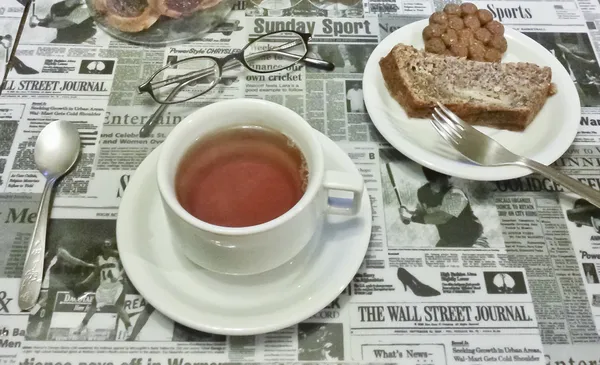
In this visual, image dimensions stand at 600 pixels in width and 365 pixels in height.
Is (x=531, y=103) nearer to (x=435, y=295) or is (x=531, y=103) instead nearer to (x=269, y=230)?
(x=435, y=295)

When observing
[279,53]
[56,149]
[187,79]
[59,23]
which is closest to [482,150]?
[279,53]

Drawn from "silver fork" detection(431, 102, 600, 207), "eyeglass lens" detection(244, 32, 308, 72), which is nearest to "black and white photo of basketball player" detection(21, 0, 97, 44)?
"eyeglass lens" detection(244, 32, 308, 72)

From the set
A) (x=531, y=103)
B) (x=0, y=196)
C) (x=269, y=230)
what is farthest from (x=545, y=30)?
(x=0, y=196)

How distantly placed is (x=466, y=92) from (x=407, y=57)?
12 centimetres

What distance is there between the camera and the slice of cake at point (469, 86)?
0.83m

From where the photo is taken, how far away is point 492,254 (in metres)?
0.71

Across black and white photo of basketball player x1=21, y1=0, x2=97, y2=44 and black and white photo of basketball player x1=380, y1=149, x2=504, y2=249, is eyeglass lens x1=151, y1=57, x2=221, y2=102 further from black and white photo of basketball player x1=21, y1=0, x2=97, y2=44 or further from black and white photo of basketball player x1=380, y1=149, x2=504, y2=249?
black and white photo of basketball player x1=380, y1=149, x2=504, y2=249

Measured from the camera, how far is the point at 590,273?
0.71 m

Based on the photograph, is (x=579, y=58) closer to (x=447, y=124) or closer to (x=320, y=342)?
(x=447, y=124)

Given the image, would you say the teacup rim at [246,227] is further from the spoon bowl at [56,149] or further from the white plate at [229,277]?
the spoon bowl at [56,149]

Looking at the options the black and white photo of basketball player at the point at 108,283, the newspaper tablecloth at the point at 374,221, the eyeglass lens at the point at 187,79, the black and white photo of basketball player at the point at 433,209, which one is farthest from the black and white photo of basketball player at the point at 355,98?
the black and white photo of basketball player at the point at 108,283

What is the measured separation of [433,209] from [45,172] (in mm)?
595

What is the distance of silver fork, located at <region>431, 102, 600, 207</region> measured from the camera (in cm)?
72

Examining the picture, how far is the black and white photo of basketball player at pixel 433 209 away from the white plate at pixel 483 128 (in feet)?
0.14
